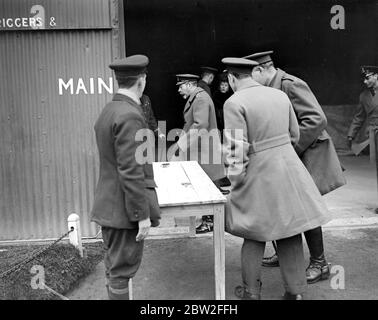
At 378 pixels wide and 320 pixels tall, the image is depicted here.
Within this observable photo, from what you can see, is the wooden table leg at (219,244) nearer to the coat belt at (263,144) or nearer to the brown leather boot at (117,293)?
the coat belt at (263,144)

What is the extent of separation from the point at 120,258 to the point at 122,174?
Answer: 57 cm

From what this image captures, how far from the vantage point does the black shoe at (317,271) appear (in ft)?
13.0

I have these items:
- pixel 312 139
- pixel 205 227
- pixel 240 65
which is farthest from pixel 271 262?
pixel 240 65

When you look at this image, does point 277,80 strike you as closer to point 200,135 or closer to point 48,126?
point 200,135

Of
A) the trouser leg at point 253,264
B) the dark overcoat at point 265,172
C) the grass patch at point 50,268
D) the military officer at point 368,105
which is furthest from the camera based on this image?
the military officer at point 368,105

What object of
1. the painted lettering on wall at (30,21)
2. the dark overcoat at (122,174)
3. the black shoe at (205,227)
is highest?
the painted lettering on wall at (30,21)

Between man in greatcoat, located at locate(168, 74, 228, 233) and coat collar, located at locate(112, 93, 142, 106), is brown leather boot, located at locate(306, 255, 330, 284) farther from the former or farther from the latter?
coat collar, located at locate(112, 93, 142, 106)

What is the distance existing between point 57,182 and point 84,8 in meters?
1.86

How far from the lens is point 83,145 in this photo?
505cm

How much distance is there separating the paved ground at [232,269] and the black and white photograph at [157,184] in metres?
0.02

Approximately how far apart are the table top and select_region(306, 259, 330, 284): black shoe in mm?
1124

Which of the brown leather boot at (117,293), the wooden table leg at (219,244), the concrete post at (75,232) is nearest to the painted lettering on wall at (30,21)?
the concrete post at (75,232)
